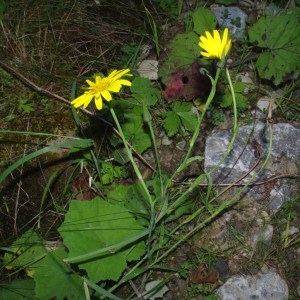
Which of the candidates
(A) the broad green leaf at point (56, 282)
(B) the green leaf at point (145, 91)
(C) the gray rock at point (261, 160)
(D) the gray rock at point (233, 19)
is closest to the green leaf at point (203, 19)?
(D) the gray rock at point (233, 19)

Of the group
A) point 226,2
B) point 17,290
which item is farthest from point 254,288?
point 226,2

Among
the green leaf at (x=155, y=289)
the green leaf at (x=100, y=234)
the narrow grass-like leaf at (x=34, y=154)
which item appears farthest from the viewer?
the green leaf at (x=155, y=289)

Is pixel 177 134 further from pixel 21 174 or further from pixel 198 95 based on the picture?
pixel 21 174

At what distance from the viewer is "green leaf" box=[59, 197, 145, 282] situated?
73.5 inches

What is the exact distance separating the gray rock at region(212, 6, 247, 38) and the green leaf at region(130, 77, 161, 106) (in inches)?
29.8

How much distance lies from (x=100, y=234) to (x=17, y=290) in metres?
0.54

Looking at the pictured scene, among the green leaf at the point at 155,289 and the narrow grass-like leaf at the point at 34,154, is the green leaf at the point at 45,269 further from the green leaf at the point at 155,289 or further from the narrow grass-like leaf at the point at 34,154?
the narrow grass-like leaf at the point at 34,154

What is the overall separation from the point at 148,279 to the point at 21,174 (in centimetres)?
94

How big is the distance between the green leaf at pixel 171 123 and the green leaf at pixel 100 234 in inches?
23.9

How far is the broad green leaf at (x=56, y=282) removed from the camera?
6.24 feet

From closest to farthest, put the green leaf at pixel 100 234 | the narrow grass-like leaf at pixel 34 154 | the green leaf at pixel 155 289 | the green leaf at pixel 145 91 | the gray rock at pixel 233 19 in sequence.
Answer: the narrow grass-like leaf at pixel 34 154 < the green leaf at pixel 100 234 < the green leaf at pixel 155 289 < the green leaf at pixel 145 91 < the gray rock at pixel 233 19

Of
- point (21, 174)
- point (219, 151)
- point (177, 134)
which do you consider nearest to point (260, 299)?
point (219, 151)

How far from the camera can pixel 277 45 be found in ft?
8.13

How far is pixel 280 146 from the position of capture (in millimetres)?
2377
